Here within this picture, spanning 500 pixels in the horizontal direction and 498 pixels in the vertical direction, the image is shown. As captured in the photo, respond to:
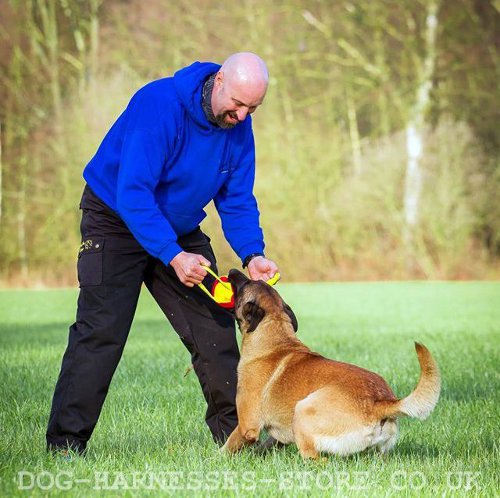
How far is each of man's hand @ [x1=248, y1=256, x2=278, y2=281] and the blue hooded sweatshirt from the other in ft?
0.39

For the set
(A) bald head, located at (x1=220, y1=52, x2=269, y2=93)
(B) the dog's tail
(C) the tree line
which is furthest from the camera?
(C) the tree line

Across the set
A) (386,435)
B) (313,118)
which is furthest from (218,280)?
(313,118)

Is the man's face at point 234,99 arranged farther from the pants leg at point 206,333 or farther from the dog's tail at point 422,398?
the dog's tail at point 422,398

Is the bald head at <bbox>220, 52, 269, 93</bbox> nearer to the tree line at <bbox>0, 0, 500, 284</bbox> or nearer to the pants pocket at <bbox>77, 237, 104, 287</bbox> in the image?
the pants pocket at <bbox>77, 237, 104, 287</bbox>

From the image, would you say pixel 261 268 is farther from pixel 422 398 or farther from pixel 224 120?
pixel 422 398

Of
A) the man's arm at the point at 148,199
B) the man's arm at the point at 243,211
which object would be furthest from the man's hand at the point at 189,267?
the man's arm at the point at 243,211

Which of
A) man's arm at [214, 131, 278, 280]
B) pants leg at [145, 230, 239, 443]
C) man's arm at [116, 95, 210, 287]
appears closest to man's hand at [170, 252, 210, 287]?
man's arm at [116, 95, 210, 287]

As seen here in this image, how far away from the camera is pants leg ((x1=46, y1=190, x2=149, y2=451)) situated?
5.13 metres

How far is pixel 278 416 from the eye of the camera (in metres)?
5.05

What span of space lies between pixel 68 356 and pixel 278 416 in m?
1.21

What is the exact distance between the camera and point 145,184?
16.4 feet

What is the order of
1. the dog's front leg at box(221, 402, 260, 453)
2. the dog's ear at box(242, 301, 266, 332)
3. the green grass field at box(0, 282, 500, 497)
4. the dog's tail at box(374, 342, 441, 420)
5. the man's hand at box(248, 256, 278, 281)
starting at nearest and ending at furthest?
the green grass field at box(0, 282, 500, 497) < the dog's tail at box(374, 342, 441, 420) < the dog's front leg at box(221, 402, 260, 453) < the dog's ear at box(242, 301, 266, 332) < the man's hand at box(248, 256, 278, 281)

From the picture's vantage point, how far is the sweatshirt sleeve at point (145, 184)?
16.2ft

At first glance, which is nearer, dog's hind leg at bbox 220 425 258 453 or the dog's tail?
the dog's tail
